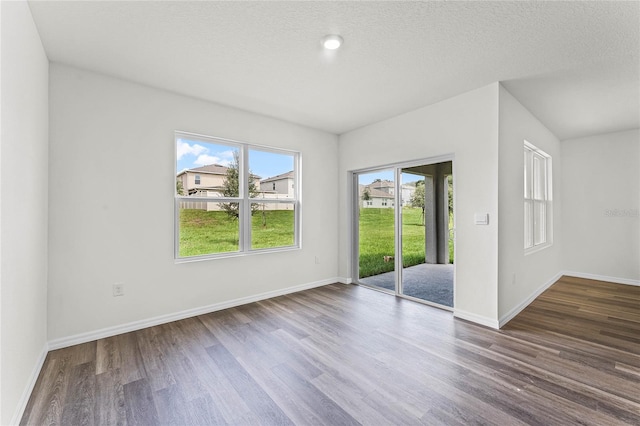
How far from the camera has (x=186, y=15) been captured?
199 cm

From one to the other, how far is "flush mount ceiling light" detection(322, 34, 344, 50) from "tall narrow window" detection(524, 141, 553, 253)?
3077mm

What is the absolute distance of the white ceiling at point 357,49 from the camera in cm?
194

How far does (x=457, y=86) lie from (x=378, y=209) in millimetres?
2064

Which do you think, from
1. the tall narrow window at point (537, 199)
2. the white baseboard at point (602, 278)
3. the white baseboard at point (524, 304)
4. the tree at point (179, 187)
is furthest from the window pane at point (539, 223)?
the tree at point (179, 187)

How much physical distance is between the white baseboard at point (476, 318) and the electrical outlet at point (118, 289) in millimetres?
3695

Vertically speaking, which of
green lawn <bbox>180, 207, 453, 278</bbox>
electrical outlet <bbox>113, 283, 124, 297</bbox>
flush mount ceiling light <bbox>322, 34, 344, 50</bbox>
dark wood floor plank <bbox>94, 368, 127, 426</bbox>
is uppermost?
flush mount ceiling light <bbox>322, 34, 344, 50</bbox>

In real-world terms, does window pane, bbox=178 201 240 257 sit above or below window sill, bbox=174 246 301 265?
above

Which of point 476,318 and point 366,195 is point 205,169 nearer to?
point 366,195

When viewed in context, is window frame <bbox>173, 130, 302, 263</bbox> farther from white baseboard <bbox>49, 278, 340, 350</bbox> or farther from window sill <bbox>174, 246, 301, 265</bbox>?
white baseboard <bbox>49, 278, 340, 350</bbox>

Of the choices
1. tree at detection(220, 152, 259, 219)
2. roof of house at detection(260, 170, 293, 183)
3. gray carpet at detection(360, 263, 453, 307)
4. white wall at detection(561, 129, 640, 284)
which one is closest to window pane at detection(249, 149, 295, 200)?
roof of house at detection(260, 170, 293, 183)

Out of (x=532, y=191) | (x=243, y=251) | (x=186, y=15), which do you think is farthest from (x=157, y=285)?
(x=532, y=191)

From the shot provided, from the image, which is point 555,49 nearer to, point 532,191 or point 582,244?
point 532,191

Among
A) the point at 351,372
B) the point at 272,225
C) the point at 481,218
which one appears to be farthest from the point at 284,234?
the point at 481,218

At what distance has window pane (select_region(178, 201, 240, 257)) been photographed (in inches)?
134
